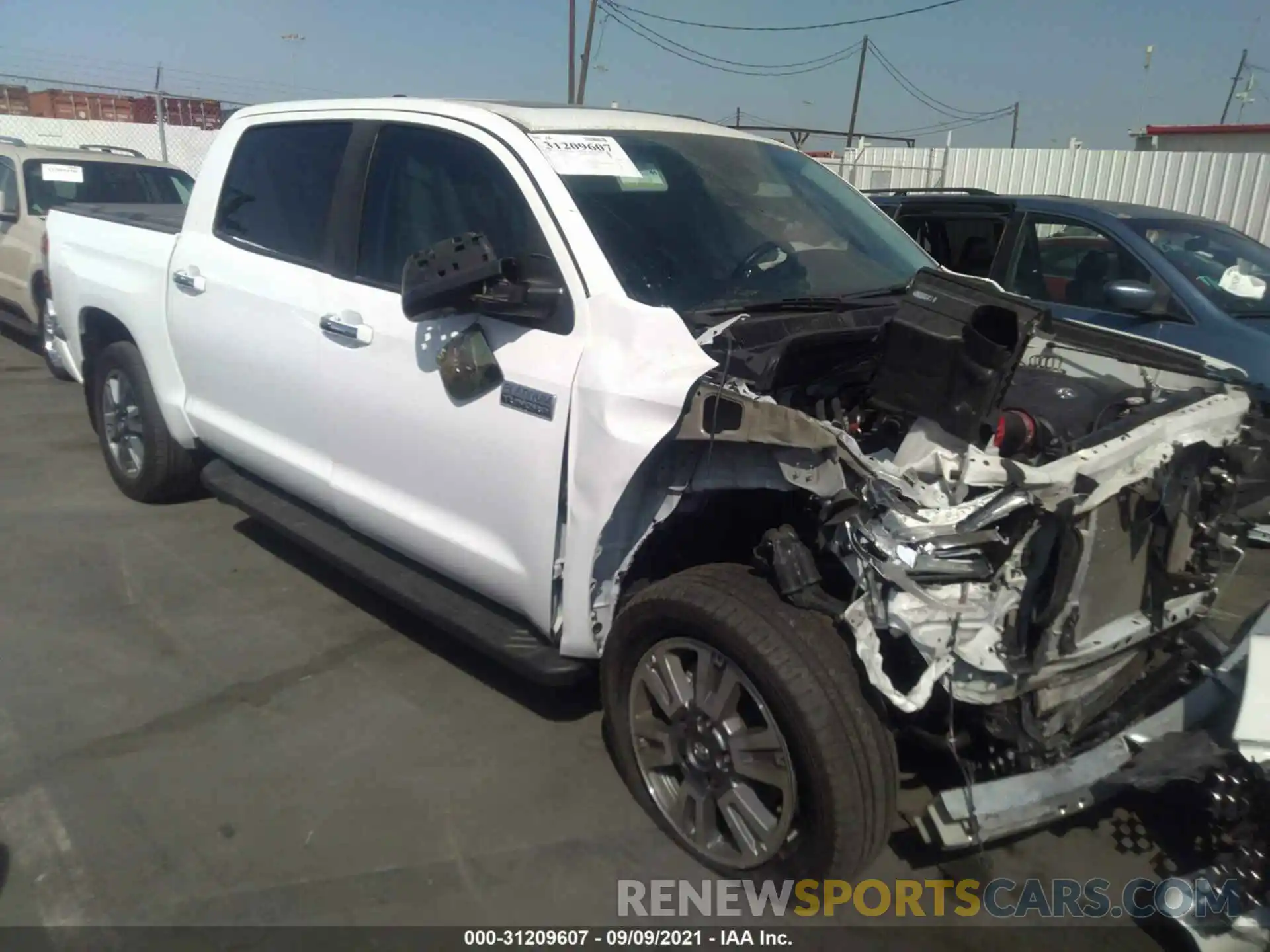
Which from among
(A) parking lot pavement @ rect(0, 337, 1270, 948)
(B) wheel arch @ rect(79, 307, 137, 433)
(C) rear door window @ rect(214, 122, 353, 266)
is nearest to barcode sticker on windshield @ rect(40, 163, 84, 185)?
(B) wheel arch @ rect(79, 307, 137, 433)

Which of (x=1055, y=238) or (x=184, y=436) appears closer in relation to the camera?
(x=184, y=436)

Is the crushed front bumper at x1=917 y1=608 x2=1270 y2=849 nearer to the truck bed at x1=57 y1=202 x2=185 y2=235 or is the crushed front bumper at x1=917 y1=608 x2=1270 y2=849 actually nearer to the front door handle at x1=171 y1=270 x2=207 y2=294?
the front door handle at x1=171 y1=270 x2=207 y2=294

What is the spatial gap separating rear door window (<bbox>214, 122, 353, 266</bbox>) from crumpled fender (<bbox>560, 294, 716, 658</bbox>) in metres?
1.58

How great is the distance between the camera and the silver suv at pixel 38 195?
8.79 metres

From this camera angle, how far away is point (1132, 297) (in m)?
5.52

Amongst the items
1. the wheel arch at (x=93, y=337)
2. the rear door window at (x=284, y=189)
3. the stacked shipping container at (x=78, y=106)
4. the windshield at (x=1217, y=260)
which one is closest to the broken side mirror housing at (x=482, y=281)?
the rear door window at (x=284, y=189)

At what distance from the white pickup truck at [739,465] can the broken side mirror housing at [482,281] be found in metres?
0.01

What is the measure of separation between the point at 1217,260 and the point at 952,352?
4.54m

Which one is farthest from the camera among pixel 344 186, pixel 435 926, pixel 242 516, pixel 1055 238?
pixel 1055 238

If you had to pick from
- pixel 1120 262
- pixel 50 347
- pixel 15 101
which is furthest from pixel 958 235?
pixel 15 101

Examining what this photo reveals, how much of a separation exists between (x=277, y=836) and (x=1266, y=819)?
2.62 metres

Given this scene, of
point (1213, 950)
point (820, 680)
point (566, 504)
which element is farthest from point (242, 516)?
point (1213, 950)

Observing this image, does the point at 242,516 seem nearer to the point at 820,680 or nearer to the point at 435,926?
the point at 435,926

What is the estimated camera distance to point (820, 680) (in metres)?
2.46
